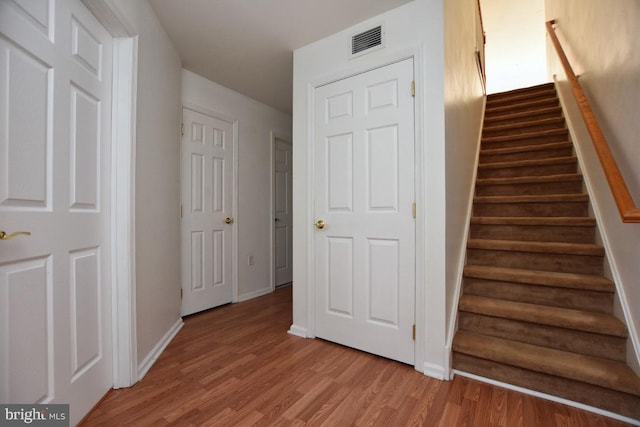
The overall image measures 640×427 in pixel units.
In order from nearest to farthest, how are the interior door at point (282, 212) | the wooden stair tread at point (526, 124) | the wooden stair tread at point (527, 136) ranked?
the wooden stair tread at point (527, 136) → the wooden stair tread at point (526, 124) → the interior door at point (282, 212)

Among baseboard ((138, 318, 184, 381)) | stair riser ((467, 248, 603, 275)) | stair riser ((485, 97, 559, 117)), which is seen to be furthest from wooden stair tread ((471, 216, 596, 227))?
baseboard ((138, 318, 184, 381))

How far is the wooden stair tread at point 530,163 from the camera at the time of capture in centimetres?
259

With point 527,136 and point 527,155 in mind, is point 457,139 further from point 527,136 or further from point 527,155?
point 527,136

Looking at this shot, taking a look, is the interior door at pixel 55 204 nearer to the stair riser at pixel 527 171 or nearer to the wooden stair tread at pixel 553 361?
the wooden stair tread at pixel 553 361

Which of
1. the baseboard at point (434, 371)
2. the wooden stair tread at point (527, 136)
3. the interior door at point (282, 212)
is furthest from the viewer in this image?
the interior door at point (282, 212)

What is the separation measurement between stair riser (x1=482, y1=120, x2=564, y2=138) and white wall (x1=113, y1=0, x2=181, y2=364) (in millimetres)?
3362

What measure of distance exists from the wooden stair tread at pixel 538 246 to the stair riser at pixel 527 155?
114 centimetres

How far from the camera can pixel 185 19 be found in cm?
204

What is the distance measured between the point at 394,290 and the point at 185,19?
236 centimetres

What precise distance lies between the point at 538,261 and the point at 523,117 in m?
2.15

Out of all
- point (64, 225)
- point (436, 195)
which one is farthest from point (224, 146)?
point (436, 195)

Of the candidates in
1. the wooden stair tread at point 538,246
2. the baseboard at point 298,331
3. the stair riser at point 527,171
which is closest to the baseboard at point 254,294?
the baseboard at point 298,331

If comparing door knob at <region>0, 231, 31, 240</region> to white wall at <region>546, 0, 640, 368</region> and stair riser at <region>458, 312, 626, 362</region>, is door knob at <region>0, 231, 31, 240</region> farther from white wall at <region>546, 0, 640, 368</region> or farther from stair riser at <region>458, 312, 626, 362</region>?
white wall at <region>546, 0, 640, 368</region>

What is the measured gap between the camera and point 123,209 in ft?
5.29
